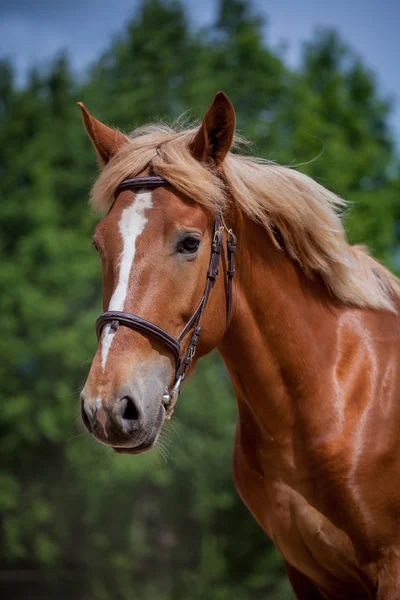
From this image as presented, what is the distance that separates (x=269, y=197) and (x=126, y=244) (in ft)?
3.11

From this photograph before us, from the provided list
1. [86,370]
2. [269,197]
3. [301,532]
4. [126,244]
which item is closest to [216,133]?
[269,197]

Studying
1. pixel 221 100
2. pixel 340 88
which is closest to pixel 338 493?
pixel 221 100

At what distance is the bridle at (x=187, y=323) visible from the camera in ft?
10.2

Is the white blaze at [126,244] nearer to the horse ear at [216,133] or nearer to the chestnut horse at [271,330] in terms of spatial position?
the chestnut horse at [271,330]

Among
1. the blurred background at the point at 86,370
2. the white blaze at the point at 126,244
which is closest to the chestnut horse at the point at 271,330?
the white blaze at the point at 126,244

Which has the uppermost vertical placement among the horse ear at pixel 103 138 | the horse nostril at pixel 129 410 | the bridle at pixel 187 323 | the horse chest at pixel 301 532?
the horse ear at pixel 103 138

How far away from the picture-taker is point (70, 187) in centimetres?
2236

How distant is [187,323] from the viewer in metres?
3.36

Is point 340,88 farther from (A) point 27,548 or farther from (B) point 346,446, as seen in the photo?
(B) point 346,446

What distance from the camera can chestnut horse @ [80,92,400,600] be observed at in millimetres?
3238

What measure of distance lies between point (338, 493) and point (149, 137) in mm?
2096

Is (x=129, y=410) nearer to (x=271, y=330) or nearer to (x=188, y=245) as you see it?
(x=188, y=245)

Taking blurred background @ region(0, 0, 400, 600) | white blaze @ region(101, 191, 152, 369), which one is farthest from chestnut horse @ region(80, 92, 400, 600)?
blurred background @ region(0, 0, 400, 600)

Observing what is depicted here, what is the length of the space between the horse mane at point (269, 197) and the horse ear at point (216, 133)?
0.19 feet
